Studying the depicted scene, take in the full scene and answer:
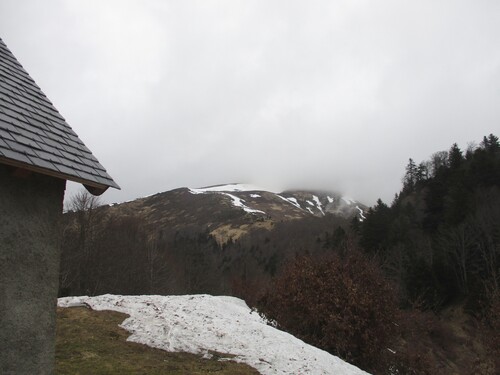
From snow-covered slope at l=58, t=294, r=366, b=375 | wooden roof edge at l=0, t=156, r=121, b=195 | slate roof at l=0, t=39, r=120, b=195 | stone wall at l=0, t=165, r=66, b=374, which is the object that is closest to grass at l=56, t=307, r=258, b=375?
snow-covered slope at l=58, t=294, r=366, b=375

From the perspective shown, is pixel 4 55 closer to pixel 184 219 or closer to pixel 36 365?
pixel 36 365

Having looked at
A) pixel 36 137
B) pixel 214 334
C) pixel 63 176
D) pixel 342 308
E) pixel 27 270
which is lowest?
pixel 214 334

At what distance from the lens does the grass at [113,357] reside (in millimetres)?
10492

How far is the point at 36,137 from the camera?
5918mm

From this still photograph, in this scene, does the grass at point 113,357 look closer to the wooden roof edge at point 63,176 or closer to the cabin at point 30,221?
the cabin at point 30,221

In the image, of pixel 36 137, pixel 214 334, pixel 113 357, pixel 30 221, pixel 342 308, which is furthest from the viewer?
pixel 342 308

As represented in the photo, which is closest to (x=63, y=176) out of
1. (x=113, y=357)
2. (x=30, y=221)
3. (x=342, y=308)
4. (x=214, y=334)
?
(x=30, y=221)

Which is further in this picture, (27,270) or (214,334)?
(214,334)

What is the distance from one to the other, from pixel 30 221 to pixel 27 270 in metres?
0.69

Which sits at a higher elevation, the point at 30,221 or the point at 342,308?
the point at 30,221

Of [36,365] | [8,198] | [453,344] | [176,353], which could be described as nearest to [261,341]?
[176,353]

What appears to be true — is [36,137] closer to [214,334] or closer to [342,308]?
[214,334]

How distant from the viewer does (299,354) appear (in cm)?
1324

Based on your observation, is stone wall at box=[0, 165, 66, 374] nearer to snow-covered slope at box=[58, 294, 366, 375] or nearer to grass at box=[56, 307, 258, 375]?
grass at box=[56, 307, 258, 375]
